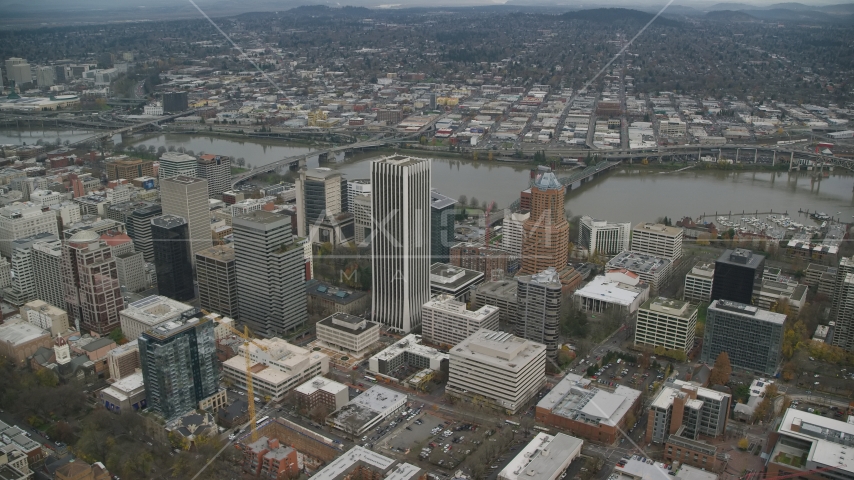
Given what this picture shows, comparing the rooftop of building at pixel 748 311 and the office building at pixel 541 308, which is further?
the office building at pixel 541 308

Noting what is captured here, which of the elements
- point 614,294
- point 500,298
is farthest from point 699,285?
point 500,298

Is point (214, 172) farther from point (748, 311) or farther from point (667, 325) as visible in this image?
point (748, 311)

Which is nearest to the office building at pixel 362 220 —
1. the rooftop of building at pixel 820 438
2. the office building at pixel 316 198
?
the office building at pixel 316 198

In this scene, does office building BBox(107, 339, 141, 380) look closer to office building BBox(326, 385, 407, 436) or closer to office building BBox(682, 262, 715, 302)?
office building BBox(326, 385, 407, 436)

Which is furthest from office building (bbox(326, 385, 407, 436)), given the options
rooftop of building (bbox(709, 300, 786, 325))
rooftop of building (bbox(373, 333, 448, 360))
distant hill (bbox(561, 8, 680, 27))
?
distant hill (bbox(561, 8, 680, 27))

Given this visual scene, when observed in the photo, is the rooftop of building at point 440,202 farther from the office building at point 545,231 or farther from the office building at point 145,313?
the office building at point 145,313

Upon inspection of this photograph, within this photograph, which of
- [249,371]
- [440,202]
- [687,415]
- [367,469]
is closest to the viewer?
[367,469]
